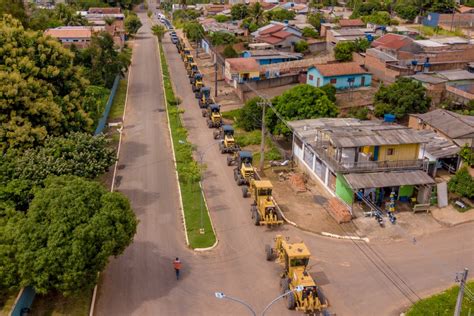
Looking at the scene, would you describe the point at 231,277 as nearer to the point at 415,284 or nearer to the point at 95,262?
the point at 95,262

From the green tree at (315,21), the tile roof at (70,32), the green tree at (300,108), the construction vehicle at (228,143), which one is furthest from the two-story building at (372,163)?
the green tree at (315,21)

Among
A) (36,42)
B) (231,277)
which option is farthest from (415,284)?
(36,42)

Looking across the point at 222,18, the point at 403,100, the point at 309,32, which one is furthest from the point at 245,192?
the point at 222,18

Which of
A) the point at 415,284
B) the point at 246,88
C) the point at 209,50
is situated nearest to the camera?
the point at 415,284

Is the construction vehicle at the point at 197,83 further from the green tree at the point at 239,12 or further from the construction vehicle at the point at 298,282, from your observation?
the green tree at the point at 239,12

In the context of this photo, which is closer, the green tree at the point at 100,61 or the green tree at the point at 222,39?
the green tree at the point at 100,61

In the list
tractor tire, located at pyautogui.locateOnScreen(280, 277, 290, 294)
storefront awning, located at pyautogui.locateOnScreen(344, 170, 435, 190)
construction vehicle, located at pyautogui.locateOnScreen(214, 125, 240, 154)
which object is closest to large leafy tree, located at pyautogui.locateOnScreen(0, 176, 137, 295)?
tractor tire, located at pyautogui.locateOnScreen(280, 277, 290, 294)
